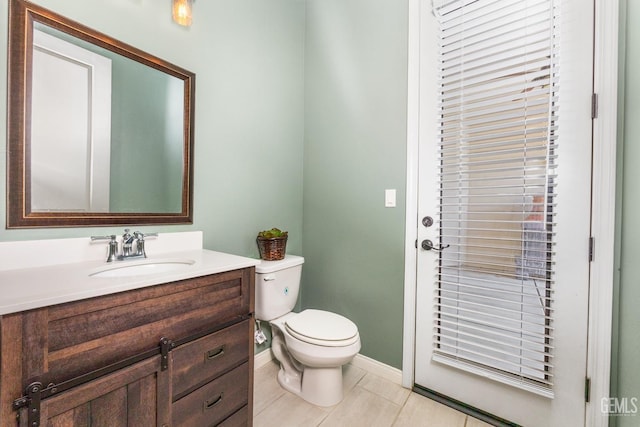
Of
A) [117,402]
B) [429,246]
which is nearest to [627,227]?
[429,246]

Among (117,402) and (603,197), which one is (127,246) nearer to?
(117,402)

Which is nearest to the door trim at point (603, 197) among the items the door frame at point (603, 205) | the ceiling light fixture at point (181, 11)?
the door frame at point (603, 205)

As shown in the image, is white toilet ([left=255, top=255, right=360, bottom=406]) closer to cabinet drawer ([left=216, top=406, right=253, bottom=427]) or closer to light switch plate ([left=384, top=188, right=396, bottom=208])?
cabinet drawer ([left=216, top=406, right=253, bottom=427])

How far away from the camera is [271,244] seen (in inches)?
69.1

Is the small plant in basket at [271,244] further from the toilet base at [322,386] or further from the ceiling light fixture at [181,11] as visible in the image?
the ceiling light fixture at [181,11]

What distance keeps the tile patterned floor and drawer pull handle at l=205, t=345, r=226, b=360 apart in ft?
1.98

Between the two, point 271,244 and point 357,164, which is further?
point 357,164

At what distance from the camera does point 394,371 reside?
174 centimetres

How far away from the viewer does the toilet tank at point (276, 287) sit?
1.63 m

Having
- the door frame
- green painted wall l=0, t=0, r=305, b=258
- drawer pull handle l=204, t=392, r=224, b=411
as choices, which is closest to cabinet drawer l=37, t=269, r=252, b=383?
drawer pull handle l=204, t=392, r=224, b=411

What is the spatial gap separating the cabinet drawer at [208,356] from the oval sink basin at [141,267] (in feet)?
0.98

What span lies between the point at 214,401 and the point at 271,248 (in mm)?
851

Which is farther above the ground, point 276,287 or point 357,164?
point 357,164

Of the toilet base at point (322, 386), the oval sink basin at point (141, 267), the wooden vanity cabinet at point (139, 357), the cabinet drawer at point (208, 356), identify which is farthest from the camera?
the toilet base at point (322, 386)
